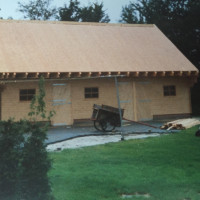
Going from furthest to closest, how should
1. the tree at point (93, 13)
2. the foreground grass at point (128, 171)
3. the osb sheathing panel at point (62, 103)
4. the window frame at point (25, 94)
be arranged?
the tree at point (93, 13)
the osb sheathing panel at point (62, 103)
the window frame at point (25, 94)
the foreground grass at point (128, 171)

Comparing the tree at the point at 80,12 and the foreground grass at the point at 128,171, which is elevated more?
the tree at the point at 80,12

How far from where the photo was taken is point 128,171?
6.31m

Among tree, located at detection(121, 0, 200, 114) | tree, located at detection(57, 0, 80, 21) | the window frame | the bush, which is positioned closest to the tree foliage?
tree, located at detection(121, 0, 200, 114)

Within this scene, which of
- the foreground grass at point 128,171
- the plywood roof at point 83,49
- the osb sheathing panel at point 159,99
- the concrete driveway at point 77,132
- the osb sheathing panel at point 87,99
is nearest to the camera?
the foreground grass at point 128,171

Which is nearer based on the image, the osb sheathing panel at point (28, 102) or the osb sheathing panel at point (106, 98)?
the osb sheathing panel at point (28, 102)

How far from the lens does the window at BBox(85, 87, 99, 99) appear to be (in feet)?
55.8

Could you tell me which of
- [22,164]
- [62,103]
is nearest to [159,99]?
[62,103]

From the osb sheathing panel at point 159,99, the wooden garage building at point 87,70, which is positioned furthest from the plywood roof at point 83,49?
the osb sheathing panel at point 159,99

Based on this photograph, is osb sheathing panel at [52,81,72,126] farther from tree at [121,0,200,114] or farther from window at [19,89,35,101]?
tree at [121,0,200,114]

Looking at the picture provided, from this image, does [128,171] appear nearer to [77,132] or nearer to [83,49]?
[77,132]

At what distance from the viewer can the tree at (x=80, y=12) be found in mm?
30844

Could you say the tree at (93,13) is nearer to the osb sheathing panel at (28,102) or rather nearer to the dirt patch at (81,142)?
the osb sheathing panel at (28,102)

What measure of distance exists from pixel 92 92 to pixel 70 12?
53.6ft

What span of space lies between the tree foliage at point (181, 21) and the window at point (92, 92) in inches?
398
